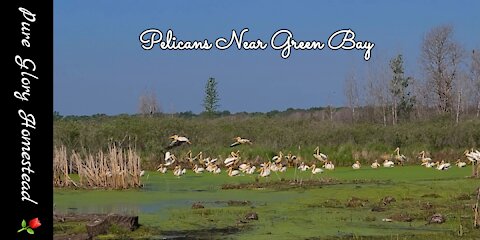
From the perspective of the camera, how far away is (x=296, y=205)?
584 inches

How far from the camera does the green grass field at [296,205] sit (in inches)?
455
